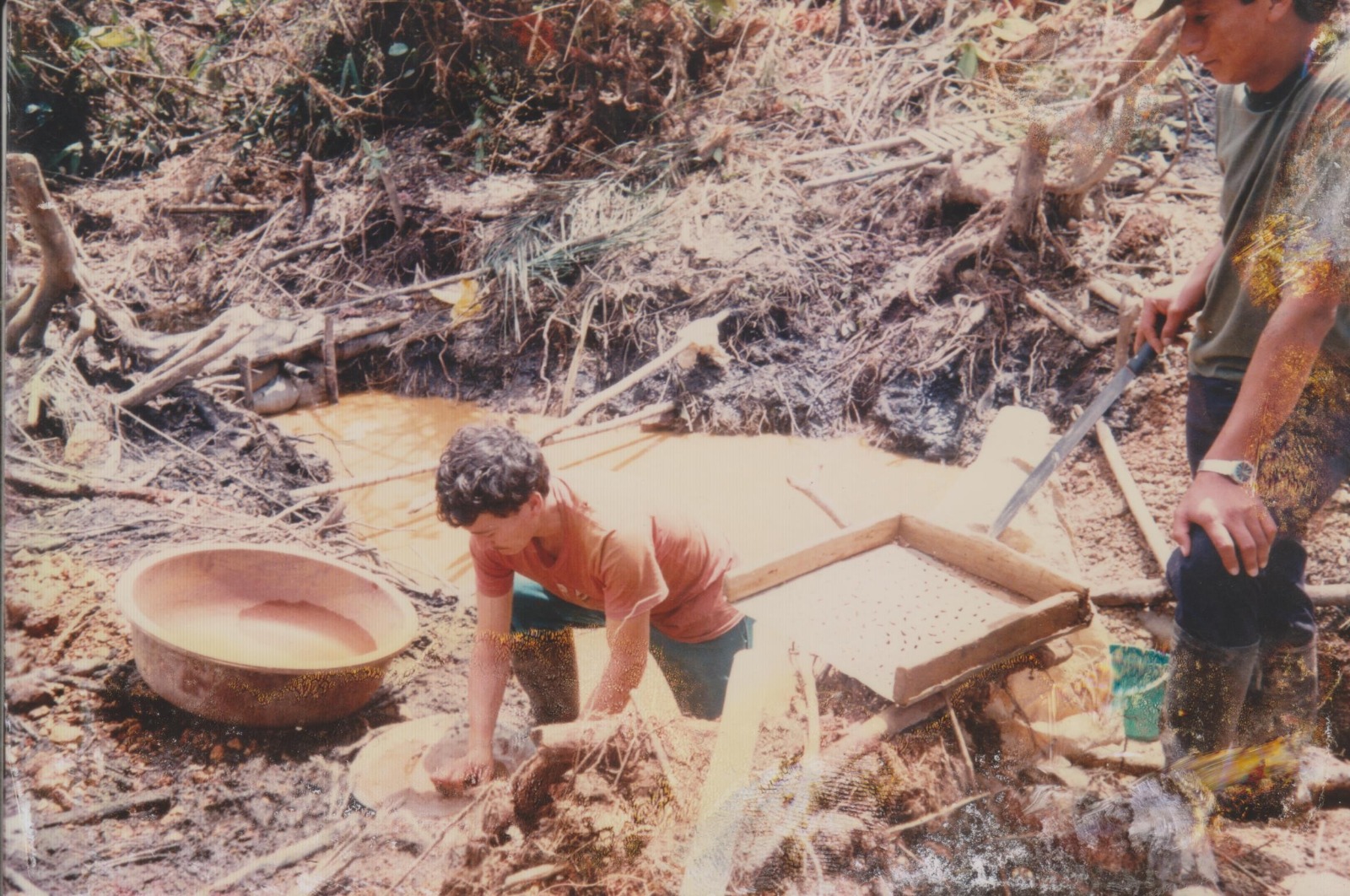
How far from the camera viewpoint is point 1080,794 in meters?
1.51

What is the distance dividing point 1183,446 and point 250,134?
1908 mm

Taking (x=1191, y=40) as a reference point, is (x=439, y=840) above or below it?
below

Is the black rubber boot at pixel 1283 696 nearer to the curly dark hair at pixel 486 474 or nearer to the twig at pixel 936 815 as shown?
the twig at pixel 936 815

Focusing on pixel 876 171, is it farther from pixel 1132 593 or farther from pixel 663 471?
pixel 1132 593

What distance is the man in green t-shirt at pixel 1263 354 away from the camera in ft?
4.12

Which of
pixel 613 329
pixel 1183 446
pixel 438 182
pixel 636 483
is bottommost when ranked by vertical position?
pixel 636 483

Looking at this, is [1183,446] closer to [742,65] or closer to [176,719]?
[742,65]

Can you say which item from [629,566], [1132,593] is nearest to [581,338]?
[629,566]

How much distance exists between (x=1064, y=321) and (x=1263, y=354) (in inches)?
13.1

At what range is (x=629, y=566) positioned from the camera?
1443 mm

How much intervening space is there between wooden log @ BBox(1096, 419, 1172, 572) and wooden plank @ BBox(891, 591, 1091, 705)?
0.85ft

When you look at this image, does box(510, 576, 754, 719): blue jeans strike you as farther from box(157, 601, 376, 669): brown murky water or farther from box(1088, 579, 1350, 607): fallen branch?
box(1088, 579, 1350, 607): fallen branch

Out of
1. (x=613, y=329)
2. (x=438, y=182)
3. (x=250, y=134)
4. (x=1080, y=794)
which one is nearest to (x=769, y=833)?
(x=1080, y=794)

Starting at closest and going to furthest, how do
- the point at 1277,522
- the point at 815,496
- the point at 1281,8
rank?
the point at 1281,8, the point at 1277,522, the point at 815,496
